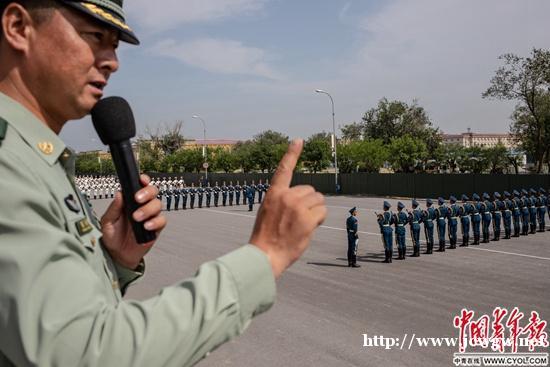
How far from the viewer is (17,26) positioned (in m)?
1.21

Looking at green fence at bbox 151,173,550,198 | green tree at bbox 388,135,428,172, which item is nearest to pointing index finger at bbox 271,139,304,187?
green fence at bbox 151,173,550,198

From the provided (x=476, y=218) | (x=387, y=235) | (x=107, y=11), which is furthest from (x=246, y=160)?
(x=107, y=11)

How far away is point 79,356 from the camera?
902 mm

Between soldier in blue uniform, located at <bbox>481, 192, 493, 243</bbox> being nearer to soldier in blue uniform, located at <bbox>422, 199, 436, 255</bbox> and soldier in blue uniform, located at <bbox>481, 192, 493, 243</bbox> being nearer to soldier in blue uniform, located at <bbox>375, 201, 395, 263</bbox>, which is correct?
soldier in blue uniform, located at <bbox>422, 199, 436, 255</bbox>

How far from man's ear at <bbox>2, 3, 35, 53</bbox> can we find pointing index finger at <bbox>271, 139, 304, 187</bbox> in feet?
2.35

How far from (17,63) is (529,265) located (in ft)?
40.2

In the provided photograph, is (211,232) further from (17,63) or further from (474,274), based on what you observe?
(17,63)

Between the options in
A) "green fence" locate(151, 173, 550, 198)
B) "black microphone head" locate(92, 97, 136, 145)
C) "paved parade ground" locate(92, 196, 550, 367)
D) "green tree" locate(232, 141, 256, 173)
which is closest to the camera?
"black microphone head" locate(92, 97, 136, 145)

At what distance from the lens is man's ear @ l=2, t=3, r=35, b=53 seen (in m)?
1.19

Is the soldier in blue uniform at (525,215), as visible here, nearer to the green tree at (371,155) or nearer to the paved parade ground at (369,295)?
the paved parade ground at (369,295)

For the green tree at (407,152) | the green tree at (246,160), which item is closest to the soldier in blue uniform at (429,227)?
the green tree at (407,152)

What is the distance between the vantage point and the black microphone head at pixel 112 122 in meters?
1.46

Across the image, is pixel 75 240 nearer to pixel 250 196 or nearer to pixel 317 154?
pixel 250 196

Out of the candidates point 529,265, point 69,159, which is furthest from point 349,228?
point 69,159
